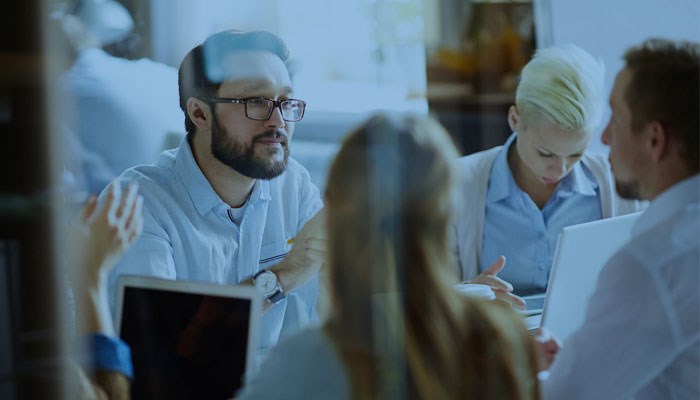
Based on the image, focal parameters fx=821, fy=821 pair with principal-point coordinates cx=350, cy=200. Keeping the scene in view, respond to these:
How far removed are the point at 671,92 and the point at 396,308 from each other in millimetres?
663

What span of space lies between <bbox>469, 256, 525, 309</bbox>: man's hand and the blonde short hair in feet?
1.01

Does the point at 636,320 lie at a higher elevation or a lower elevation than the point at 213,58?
lower

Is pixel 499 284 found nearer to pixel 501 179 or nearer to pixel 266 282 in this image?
pixel 501 179

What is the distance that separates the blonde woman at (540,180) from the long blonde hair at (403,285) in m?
0.44

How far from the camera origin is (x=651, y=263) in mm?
1314

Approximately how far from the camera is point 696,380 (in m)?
1.39

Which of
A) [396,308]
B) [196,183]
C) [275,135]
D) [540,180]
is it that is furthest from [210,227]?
[540,180]

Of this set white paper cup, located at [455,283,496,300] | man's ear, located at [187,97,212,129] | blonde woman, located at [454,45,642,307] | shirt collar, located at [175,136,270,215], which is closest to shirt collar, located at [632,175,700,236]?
blonde woman, located at [454,45,642,307]

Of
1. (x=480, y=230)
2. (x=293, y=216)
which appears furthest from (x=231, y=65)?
(x=480, y=230)

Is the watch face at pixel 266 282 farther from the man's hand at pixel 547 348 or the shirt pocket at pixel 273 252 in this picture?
the man's hand at pixel 547 348

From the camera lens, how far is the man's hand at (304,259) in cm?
142

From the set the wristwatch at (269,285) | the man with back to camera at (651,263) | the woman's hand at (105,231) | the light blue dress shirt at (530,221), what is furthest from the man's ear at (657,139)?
the woman's hand at (105,231)

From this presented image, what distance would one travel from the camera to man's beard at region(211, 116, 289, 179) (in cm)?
142

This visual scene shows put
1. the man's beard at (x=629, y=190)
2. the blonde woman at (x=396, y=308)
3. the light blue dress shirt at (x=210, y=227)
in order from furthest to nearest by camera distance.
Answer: the man's beard at (x=629, y=190)
the light blue dress shirt at (x=210, y=227)
the blonde woman at (x=396, y=308)
